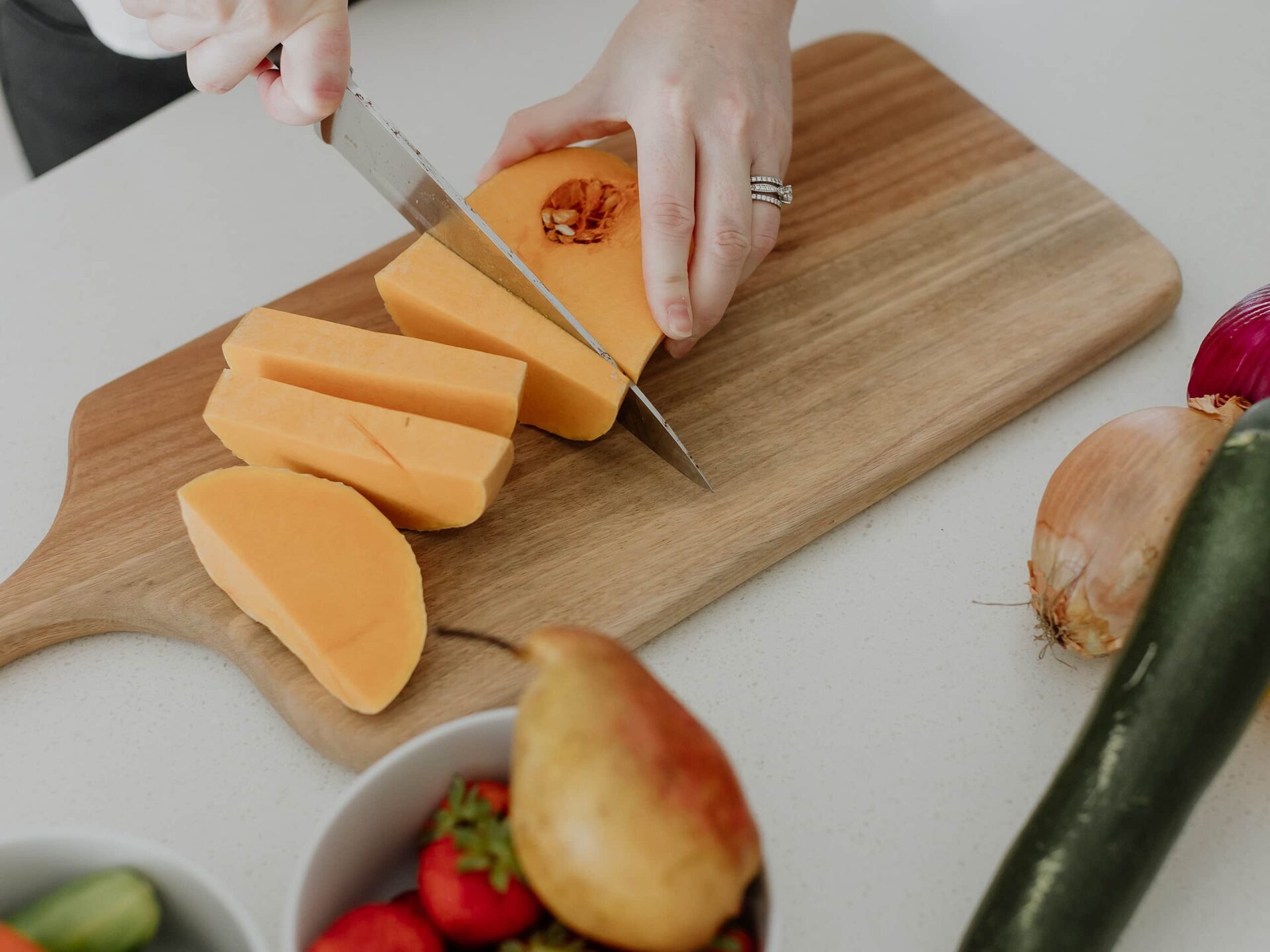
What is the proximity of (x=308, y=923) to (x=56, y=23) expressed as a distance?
5.47 feet

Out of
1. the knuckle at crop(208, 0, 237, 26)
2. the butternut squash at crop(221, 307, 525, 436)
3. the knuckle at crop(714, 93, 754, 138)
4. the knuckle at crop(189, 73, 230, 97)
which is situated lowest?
the butternut squash at crop(221, 307, 525, 436)

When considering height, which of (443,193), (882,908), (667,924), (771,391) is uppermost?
(443,193)

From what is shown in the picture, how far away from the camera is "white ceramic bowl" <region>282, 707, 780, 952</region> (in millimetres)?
782

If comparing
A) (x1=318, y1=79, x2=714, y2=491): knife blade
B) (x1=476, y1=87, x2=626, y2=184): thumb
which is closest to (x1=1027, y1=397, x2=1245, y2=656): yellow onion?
(x1=318, y1=79, x2=714, y2=491): knife blade

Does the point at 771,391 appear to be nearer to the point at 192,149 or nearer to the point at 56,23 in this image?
the point at 192,149

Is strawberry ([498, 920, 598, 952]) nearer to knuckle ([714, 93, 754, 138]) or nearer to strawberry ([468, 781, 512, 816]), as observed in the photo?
strawberry ([468, 781, 512, 816])

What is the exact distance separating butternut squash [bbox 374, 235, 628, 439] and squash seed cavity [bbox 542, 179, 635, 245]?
121 mm

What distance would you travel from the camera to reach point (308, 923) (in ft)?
2.56

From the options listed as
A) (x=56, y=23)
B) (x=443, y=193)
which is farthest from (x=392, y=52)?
(x=443, y=193)

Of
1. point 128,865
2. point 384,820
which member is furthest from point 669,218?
point 128,865

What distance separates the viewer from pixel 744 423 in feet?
4.41

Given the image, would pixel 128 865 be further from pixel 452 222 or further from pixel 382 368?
pixel 452 222

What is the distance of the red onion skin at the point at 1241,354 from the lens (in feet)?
3.85

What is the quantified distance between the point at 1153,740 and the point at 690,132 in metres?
0.86
